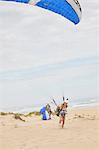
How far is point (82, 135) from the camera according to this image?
13672 millimetres

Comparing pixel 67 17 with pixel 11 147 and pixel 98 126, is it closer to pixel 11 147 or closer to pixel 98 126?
pixel 11 147

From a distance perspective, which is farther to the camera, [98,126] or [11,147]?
[98,126]

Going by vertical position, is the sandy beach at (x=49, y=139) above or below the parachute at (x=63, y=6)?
below

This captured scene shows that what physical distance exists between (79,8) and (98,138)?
13.0ft

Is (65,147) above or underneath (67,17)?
underneath

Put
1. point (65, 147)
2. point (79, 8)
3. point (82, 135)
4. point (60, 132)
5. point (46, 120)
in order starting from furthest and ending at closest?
point (46, 120)
point (60, 132)
point (82, 135)
point (79, 8)
point (65, 147)

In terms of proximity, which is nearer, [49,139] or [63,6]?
[63,6]

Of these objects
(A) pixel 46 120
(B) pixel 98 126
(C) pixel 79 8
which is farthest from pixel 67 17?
(A) pixel 46 120

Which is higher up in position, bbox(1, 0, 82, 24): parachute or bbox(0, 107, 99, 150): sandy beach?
bbox(1, 0, 82, 24): parachute

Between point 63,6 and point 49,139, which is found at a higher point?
point 63,6

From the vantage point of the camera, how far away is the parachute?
38.0 ft

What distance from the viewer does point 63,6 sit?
11.9m

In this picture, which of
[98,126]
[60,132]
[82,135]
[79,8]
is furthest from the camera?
[98,126]

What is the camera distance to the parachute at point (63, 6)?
11.6 meters
